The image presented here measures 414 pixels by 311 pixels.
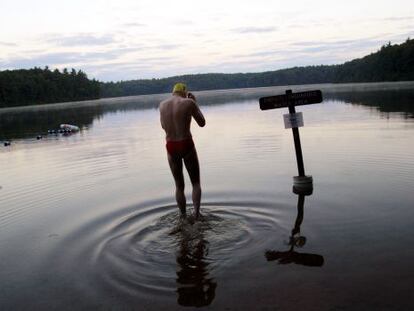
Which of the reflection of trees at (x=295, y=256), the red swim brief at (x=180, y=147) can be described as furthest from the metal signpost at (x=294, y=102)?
the reflection of trees at (x=295, y=256)

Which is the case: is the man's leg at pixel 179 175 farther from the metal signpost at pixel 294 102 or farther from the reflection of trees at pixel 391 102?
the reflection of trees at pixel 391 102

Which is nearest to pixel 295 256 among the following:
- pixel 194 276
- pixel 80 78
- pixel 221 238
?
pixel 221 238

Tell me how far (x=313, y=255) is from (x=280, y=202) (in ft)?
8.86

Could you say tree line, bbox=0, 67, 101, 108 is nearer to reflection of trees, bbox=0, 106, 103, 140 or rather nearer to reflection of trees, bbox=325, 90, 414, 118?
reflection of trees, bbox=0, 106, 103, 140

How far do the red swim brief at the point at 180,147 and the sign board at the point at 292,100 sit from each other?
268 cm

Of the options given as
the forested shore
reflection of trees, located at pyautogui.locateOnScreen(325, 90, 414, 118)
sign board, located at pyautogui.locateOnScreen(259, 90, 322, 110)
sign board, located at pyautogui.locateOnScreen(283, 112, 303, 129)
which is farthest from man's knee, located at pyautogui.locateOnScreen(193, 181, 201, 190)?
the forested shore

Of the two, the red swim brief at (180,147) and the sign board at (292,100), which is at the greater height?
the sign board at (292,100)

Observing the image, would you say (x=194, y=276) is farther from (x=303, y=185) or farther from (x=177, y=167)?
(x=303, y=185)

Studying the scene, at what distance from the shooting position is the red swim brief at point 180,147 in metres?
7.34

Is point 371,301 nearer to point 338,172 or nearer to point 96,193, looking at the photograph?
point 338,172

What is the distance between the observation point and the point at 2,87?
136 m

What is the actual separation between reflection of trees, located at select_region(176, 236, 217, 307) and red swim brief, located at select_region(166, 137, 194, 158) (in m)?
1.49

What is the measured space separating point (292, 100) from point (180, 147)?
10.8 feet

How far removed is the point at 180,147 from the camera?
7.34 metres
